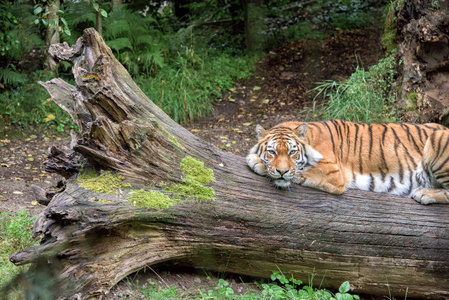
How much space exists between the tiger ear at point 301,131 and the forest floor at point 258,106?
3.30 m

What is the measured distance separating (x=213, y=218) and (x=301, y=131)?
134cm

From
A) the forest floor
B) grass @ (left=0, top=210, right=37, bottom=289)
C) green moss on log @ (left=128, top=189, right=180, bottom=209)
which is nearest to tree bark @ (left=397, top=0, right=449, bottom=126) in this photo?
the forest floor

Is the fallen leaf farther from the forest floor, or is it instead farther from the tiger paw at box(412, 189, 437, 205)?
the tiger paw at box(412, 189, 437, 205)

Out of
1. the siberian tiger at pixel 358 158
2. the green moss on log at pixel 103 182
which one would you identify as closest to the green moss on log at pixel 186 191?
the green moss on log at pixel 103 182

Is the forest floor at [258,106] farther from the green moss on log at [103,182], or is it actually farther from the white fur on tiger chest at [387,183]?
the white fur on tiger chest at [387,183]

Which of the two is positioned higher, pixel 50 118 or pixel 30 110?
pixel 30 110

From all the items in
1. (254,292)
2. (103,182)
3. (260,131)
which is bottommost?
(254,292)

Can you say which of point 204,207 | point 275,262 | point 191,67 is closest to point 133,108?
point 204,207

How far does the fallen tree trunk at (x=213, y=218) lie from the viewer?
3.57m

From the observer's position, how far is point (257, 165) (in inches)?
170

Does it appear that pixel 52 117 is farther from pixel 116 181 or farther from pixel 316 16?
pixel 316 16

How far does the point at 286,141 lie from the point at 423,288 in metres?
2.03

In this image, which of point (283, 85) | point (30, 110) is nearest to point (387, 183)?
point (283, 85)

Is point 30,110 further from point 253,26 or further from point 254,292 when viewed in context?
point 254,292
